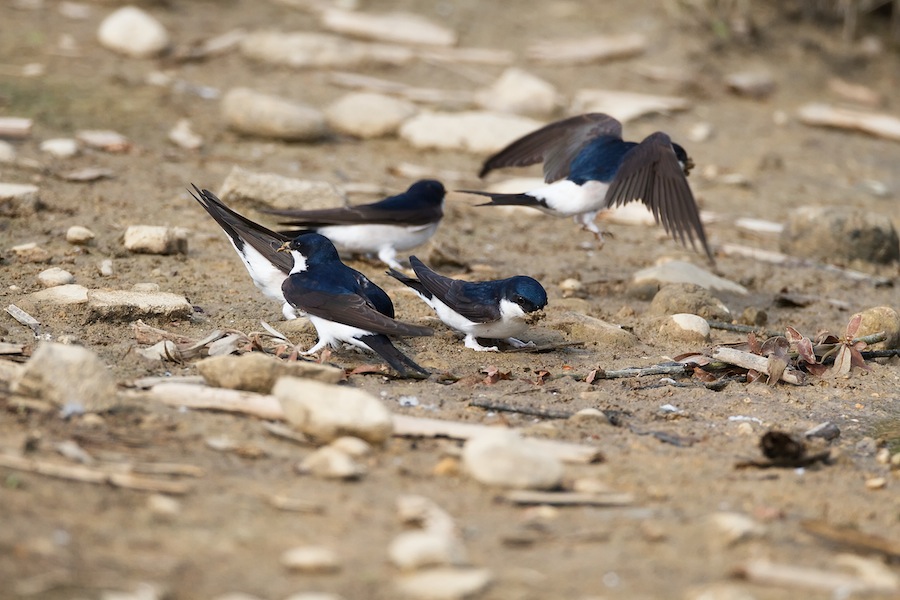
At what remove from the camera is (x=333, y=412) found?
3.86 metres

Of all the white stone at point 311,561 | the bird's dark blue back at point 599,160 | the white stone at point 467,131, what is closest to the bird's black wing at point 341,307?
the white stone at point 311,561

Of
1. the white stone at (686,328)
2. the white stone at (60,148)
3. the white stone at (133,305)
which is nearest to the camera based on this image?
the white stone at (133,305)

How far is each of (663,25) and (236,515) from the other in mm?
10020

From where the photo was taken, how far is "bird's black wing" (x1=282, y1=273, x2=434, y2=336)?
498 centimetres

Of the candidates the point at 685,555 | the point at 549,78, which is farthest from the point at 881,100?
the point at 685,555

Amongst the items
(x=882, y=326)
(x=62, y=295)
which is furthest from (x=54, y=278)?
(x=882, y=326)

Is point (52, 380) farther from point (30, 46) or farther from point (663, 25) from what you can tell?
point (663, 25)

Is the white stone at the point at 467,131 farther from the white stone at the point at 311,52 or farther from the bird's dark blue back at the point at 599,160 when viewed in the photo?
the bird's dark blue back at the point at 599,160

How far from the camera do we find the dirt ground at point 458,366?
3.17 meters

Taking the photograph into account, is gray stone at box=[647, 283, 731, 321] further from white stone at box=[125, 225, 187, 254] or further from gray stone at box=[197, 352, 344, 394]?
white stone at box=[125, 225, 187, 254]

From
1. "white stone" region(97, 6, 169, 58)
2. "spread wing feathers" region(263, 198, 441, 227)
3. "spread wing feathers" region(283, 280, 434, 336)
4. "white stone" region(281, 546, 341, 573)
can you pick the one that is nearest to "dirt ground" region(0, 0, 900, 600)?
"white stone" region(281, 546, 341, 573)

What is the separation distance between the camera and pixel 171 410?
4133 millimetres

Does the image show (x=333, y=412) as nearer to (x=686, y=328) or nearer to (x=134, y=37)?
(x=686, y=328)

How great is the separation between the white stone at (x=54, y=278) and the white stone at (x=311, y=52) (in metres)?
5.39
